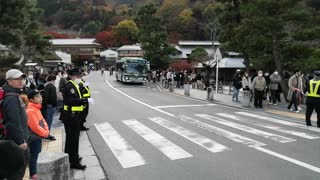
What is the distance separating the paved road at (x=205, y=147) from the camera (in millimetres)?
7160

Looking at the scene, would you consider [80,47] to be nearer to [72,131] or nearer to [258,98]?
Answer: [258,98]

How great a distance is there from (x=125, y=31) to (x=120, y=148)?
103753 mm

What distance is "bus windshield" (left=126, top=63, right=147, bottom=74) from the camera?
41.7m

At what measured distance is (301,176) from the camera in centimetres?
682

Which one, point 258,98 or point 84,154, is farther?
point 258,98

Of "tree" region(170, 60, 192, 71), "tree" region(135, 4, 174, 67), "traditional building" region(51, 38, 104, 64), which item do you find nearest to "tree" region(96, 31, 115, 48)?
"traditional building" region(51, 38, 104, 64)

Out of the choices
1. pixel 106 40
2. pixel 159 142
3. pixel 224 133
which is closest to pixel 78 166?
pixel 159 142

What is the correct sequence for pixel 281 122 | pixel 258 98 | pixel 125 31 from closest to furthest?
pixel 281 122, pixel 258 98, pixel 125 31

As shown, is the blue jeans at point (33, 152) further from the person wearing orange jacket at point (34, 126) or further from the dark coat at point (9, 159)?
the dark coat at point (9, 159)

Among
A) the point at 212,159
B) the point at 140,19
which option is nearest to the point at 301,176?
the point at 212,159

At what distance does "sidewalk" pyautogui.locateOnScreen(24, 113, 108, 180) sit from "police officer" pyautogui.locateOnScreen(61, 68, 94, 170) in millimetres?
254

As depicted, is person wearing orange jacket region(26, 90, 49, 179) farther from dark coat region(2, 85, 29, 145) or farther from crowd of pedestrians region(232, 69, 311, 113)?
crowd of pedestrians region(232, 69, 311, 113)

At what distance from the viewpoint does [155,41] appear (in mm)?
50281

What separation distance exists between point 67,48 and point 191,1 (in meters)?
36.0
